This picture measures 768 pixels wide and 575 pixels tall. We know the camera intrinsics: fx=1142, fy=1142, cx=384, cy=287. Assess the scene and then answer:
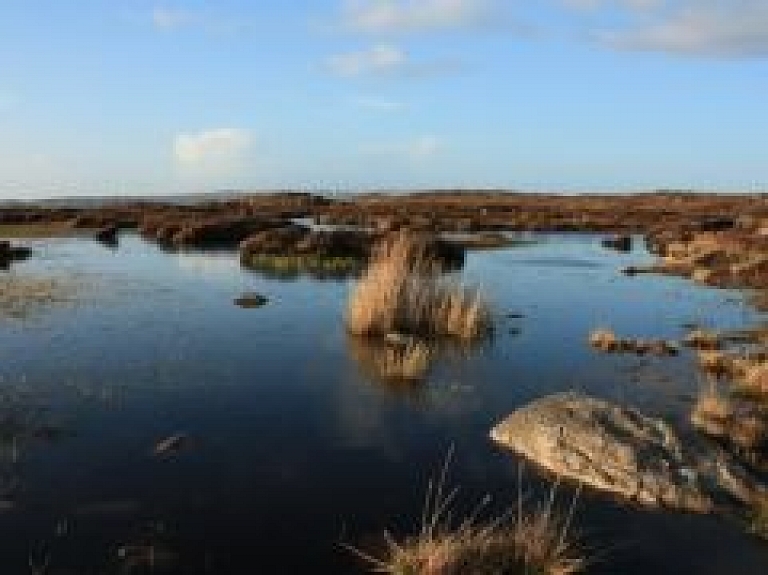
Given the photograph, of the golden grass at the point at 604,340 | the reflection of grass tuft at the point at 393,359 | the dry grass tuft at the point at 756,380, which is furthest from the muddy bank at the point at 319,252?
the dry grass tuft at the point at 756,380

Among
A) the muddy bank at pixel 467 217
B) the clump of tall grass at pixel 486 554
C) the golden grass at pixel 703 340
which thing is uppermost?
the clump of tall grass at pixel 486 554

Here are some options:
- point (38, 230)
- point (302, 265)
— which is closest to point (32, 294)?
point (302, 265)

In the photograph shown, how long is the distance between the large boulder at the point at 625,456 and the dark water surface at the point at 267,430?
15.0 inches

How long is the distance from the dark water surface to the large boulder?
0.38 m

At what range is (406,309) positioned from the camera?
23391mm

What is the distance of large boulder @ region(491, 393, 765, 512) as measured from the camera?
12.8 metres

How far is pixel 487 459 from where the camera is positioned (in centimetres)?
1417

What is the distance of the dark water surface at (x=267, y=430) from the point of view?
11281mm

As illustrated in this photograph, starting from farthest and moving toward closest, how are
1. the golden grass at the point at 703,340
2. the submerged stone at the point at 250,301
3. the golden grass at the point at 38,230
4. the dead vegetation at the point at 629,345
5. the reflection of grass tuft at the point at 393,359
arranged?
the golden grass at the point at 38,230
the submerged stone at the point at 250,301
the golden grass at the point at 703,340
the dead vegetation at the point at 629,345
the reflection of grass tuft at the point at 393,359

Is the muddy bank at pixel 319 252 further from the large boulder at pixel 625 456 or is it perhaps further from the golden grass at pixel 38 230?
the large boulder at pixel 625 456

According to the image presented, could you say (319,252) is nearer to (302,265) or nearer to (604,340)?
(302,265)

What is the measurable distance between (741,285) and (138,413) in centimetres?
2543

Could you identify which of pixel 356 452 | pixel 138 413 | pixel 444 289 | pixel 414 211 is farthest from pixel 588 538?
pixel 414 211

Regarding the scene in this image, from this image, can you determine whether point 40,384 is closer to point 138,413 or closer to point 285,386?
point 138,413
